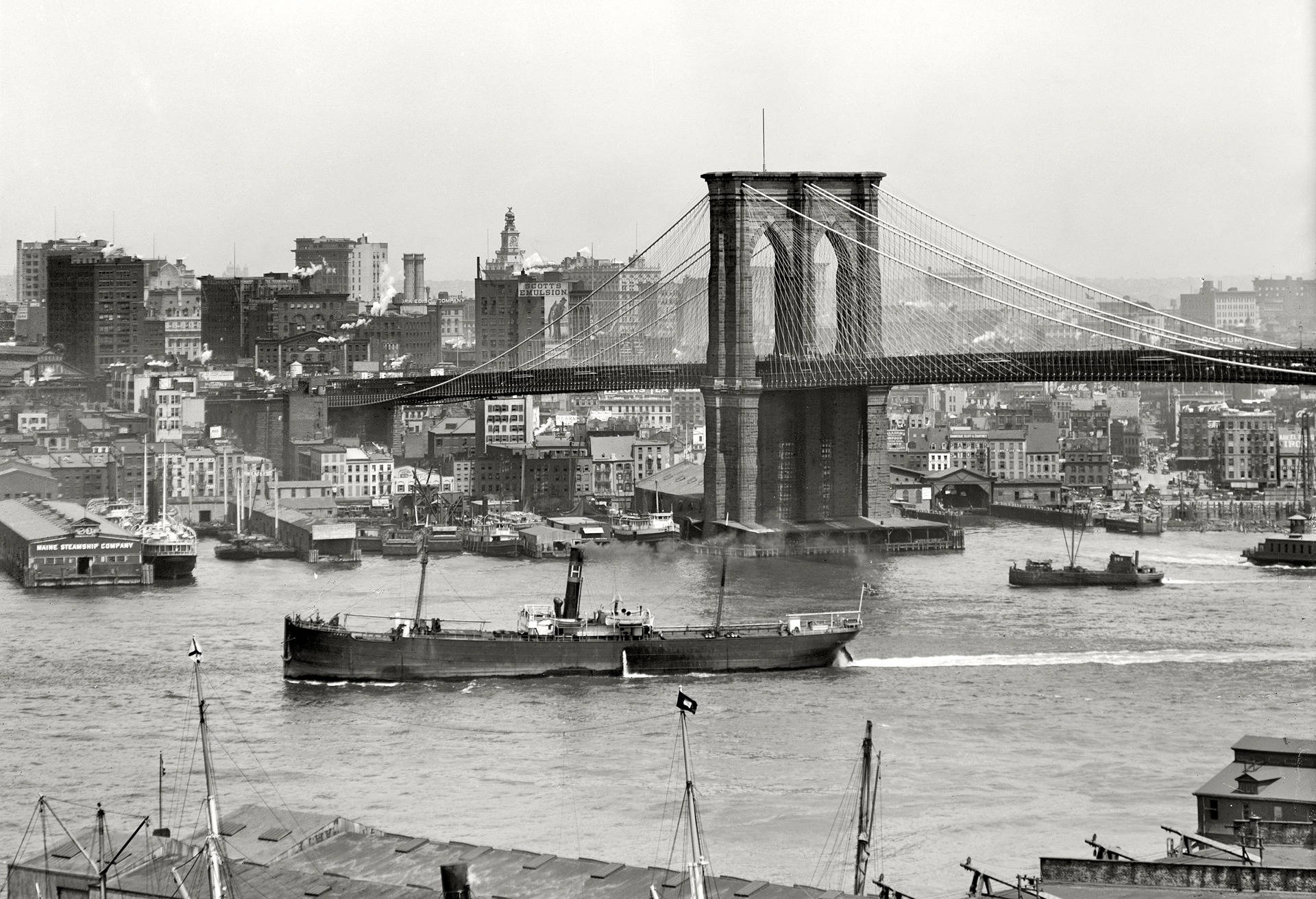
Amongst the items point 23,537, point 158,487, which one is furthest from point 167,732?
point 158,487

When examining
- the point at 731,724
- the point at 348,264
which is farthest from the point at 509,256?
the point at 731,724

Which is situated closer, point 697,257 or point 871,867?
point 871,867

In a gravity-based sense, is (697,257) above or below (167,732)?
above

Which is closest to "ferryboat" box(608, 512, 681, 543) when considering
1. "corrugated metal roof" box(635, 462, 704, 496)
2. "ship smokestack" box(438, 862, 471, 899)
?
"corrugated metal roof" box(635, 462, 704, 496)

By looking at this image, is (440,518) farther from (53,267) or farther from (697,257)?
(53,267)

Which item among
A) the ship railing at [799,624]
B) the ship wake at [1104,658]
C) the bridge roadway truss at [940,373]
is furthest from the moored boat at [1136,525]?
the ship wake at [1104,658]

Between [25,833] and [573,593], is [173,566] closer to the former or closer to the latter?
[573,593]

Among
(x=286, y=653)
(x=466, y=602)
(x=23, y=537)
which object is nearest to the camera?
(x=286, y=653)

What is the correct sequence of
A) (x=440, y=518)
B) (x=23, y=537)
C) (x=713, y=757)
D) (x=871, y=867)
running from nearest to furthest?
(x=871, y=867)
(x=713, y=757)
(x=23, y=537)
(x=440, y=518)
